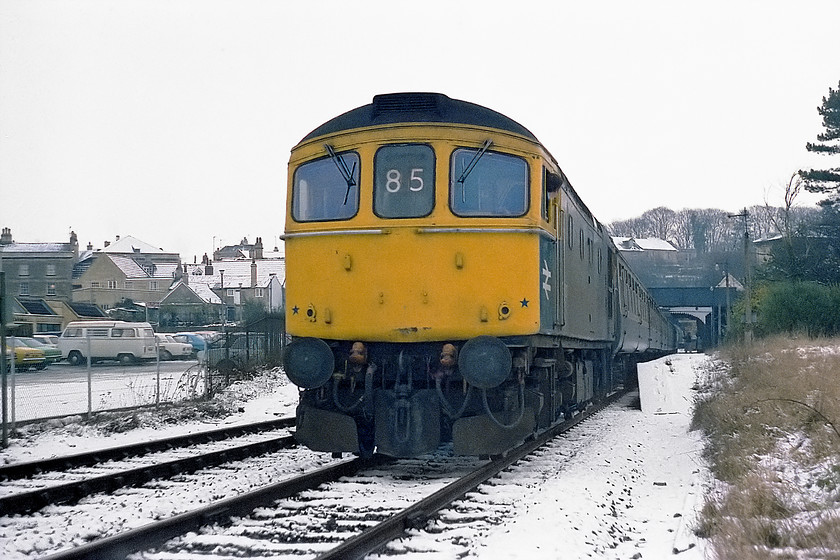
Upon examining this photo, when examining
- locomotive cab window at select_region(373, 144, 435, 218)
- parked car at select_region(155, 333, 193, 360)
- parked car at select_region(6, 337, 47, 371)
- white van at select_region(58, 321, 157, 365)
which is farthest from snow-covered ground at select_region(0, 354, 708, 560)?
parked car at select_region(155, 333, 193, 360)

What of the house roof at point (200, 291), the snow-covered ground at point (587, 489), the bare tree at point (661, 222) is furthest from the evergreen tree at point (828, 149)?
the bare tree at point (661, 222)

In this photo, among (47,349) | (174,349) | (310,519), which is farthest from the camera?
(174,349)

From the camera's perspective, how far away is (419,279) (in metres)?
8.02

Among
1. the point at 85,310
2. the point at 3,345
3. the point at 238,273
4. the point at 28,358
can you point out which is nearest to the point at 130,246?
the point at 238,273

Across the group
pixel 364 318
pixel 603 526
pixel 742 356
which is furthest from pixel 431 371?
pixel 742 356

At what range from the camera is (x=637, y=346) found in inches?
880

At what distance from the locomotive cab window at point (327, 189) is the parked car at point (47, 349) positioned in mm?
21804

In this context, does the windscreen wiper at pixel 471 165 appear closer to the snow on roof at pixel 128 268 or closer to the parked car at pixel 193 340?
the parked car at pixel 193 340

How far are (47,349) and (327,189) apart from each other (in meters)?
23.3

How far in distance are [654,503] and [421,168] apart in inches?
146

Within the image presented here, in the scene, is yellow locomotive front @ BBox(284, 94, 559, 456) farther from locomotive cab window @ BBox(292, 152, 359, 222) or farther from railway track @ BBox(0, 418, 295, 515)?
railway track @ BBox(0, 418, 295, 515)

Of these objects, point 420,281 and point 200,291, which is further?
point 200,291

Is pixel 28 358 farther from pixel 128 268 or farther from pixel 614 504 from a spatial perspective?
pixel 128 268

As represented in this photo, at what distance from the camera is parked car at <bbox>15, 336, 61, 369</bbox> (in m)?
28.2
